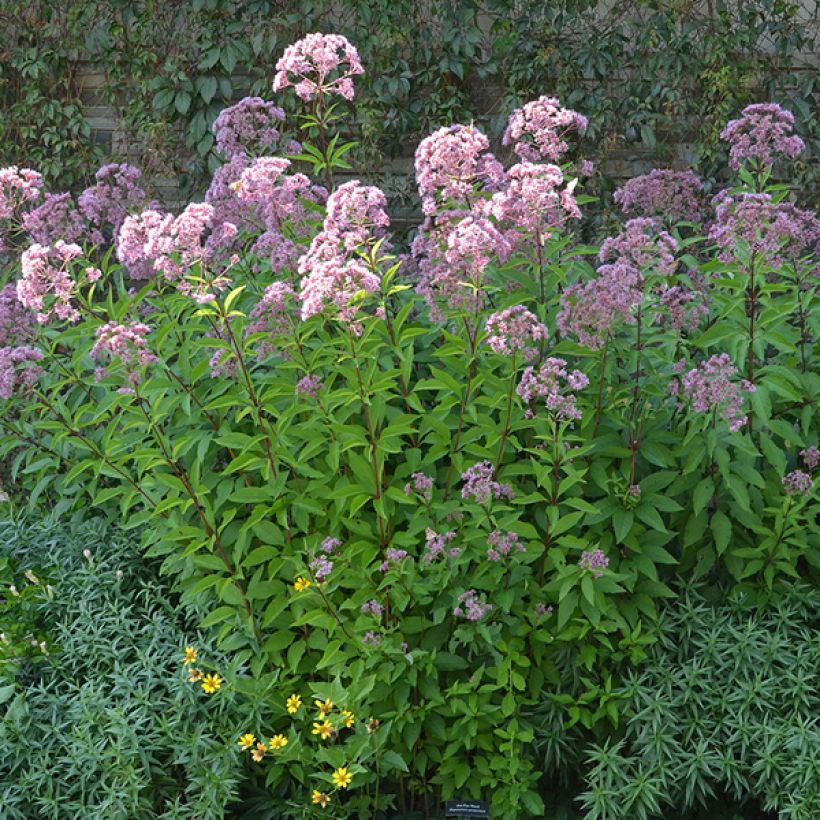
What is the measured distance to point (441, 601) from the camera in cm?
382

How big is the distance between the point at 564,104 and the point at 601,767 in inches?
163

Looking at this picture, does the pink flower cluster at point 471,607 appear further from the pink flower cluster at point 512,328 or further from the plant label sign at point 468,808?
the pink flower cluster at point 512,328

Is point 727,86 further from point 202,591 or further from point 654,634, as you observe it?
point 202,591

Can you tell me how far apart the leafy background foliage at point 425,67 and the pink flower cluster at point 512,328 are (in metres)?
3.43

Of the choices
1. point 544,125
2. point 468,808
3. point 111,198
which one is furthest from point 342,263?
point 111,198

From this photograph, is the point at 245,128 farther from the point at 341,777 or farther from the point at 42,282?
the point at 341,777

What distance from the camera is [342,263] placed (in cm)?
335

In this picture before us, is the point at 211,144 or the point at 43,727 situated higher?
the point at 211,144

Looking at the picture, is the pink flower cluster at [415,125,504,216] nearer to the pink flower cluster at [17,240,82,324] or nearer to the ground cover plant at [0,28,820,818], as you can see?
Result: the ground cover plant at [0,28,820,818]

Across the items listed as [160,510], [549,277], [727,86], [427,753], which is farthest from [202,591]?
[727,86]

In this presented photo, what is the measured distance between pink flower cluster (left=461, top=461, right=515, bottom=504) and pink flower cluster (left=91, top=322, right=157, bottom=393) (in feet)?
3.45

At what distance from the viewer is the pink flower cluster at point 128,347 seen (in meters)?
3.59

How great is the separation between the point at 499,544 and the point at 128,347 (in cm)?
131

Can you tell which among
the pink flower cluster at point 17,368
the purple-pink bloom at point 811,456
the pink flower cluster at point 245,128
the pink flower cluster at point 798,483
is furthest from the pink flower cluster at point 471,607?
the pink flower cluster at point 245,128
